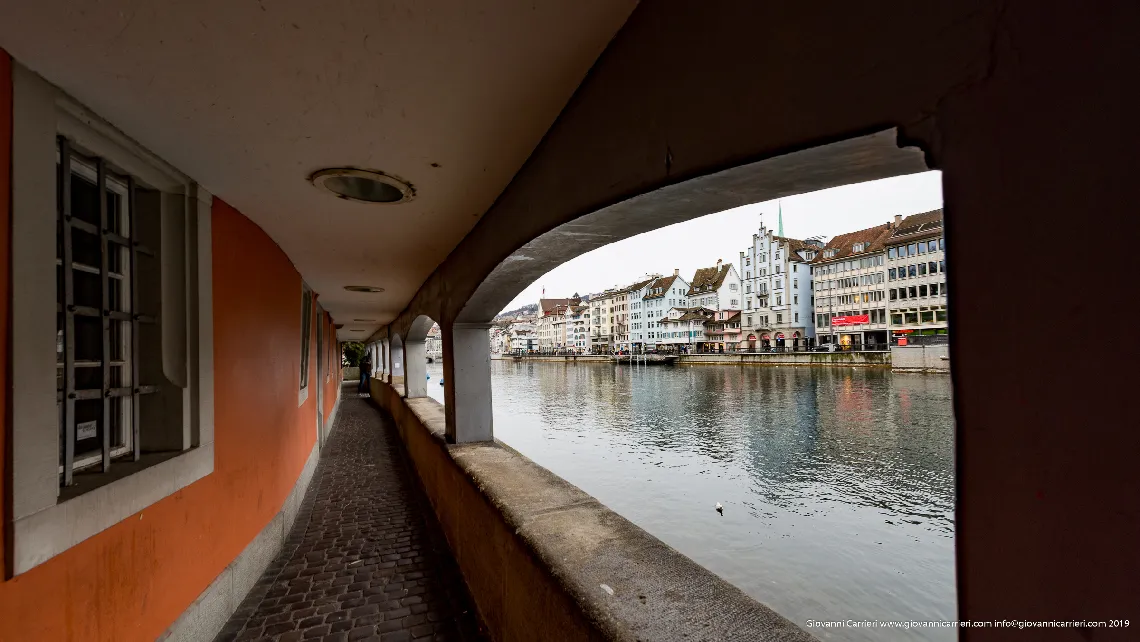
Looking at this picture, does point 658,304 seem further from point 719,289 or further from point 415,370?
point 415,370

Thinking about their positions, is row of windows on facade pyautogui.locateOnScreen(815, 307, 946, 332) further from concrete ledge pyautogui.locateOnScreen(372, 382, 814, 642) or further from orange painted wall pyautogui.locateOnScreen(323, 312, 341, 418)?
concrete ledge pyautogui.locateOnScreen(372, 382, 814, 642)

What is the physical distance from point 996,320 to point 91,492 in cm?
290

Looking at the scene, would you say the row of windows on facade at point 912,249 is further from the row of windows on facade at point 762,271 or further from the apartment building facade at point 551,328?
the apartment building facade at point 551,328

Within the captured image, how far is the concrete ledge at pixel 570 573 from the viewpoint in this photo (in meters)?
1.57

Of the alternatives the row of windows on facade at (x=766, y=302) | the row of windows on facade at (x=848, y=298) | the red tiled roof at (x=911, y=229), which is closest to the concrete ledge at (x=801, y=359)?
the row of windows on facade at (x=848, y=298)

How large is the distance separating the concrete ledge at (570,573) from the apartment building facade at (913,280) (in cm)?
4305

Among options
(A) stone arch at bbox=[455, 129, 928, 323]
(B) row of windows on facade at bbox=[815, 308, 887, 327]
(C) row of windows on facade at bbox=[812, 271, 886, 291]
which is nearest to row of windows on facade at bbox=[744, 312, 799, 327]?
(B) row of windows on facade at bbox=[815, 308, 887, 327]

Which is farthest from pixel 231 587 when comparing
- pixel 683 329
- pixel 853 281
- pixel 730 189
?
pixel 683 329

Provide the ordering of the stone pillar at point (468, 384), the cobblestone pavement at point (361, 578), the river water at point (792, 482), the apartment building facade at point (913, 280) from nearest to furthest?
the cobblestone pavement at point (361, 578) → the stone pillar at point (468, 384) → the river water at point (792, 482) → the apartment building facade at point (913, 280)

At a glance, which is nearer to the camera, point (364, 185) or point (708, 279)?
point (364, 185)

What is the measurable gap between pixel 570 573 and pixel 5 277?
2203mm

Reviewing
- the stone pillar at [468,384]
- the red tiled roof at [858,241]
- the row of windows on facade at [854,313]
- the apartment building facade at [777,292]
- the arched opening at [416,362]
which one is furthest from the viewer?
the apartment building facade at [777,292]

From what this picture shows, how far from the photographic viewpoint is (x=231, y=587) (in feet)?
10.4

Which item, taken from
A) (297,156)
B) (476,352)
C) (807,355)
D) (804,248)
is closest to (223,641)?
(476,352)
